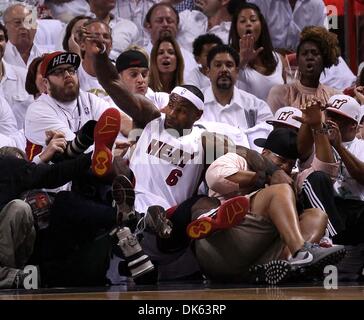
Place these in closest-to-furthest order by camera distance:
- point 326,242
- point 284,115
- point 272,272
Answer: point 272,272 < point 326,242 < point 284,115

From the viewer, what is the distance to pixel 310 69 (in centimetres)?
649

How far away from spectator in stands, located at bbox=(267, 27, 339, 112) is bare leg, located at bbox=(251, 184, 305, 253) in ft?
4.15

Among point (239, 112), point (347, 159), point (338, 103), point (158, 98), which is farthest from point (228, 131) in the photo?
point (347, 159)

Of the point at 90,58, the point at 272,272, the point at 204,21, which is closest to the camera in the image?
the point at 272,272

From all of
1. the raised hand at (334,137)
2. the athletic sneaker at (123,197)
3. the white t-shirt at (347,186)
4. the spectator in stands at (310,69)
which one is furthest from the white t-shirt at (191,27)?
the athletic sneaker at (123,197)

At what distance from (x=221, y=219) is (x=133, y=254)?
1.70ft

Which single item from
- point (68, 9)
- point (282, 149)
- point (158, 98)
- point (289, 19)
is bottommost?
point (282, 149)

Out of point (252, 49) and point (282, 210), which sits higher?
point (252, 49)

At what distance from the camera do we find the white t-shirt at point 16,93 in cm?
612

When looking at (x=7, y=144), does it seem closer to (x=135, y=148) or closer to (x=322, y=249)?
(x=135, y=148)

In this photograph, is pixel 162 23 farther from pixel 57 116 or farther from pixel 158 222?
pixel 158 222

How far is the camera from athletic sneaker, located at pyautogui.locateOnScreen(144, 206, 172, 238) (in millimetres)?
5359

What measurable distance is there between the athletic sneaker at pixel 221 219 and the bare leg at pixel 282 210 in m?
0.13

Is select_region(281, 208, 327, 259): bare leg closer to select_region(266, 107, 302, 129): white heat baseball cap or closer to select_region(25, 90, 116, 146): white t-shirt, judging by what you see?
select_region(266, 107, 302, 129): white heat baseball cap
